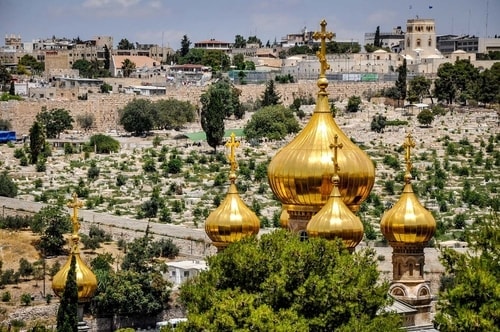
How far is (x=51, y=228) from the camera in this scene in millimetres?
40562

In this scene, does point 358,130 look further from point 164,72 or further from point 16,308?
point 16,308

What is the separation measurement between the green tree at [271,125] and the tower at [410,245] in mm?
44636

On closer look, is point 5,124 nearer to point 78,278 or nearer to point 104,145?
point 104,145

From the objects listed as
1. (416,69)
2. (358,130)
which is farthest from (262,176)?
(416,69)

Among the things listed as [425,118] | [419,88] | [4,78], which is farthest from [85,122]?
[419,88]

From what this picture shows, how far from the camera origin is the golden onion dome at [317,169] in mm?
20984

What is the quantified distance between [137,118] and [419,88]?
62.3 ft

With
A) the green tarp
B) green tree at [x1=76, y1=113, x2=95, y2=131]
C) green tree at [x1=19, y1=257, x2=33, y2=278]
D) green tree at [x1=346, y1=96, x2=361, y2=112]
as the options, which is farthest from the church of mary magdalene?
green tree at [x1=346, y1=96, x2=361, y2=112]

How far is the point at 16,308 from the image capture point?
118 feet

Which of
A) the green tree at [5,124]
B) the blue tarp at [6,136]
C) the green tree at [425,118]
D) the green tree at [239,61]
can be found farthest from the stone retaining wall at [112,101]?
the green tree at [425,118]

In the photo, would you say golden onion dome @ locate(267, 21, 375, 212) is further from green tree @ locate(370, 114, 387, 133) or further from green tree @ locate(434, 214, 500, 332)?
green tree @ locate(370, 114, 387, 133)

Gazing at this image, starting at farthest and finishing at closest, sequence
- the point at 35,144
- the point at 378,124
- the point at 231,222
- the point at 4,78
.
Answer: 1. the point at 4,78
2. the point at 378,124
3. the point at 35,144
4. the point at 231,222

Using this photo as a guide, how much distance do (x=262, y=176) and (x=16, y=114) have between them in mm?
23130

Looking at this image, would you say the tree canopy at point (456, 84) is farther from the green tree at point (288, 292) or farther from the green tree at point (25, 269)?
the green tree at point (288, 292)
